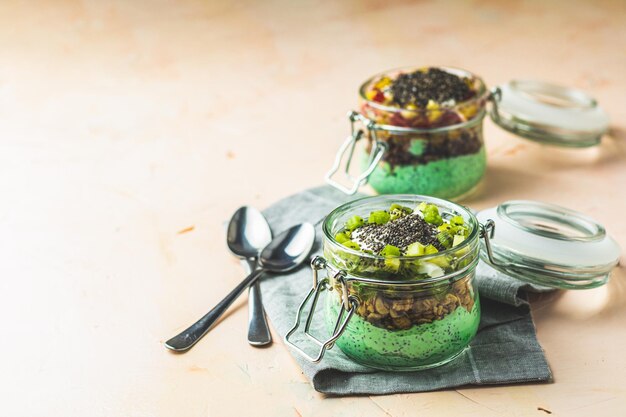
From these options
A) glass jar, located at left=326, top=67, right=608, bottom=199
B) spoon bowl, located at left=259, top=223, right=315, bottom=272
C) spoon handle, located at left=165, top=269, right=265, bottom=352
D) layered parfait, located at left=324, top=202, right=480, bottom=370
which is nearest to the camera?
layered parfait, located at left=324, top=202, right=480, bottom=370

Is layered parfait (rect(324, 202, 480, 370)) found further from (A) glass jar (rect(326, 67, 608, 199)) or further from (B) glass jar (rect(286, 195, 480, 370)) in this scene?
(A) glass jar (rect(326, 67, 608, 199))

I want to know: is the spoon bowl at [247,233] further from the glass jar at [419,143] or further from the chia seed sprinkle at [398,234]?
the chia seed sprinkle at [398,234]

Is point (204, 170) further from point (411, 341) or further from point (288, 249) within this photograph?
point (411, 341)

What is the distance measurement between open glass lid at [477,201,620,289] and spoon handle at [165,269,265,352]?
0.37 meters

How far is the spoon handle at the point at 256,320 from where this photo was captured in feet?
3.82

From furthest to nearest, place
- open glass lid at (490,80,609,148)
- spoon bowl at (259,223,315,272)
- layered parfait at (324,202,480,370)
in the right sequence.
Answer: open glass lid at (490,80,609,148), spoon bowl at (259,223,315,272), layered parfait at (324,202,480,370)

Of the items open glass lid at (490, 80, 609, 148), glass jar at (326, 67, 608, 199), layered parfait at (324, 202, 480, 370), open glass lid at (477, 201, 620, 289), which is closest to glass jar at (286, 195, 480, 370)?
layered parfait at (324, 202, 480, 370)

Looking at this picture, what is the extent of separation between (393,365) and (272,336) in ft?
0.66

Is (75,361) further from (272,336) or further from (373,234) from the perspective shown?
(373,234)

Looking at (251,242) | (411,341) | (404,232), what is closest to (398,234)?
(404,232)

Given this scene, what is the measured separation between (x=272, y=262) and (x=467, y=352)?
36cm

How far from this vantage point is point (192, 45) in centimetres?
245

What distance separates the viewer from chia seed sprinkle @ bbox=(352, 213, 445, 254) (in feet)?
3.46

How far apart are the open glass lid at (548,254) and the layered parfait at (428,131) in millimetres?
266
